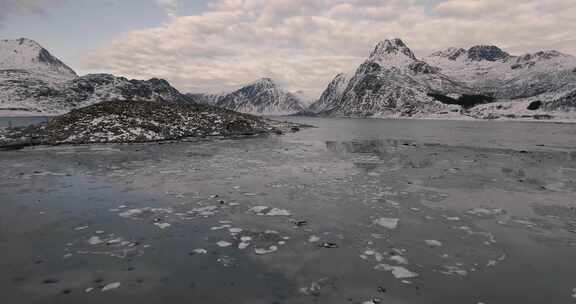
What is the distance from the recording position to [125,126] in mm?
41781

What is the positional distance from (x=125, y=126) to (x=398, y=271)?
41.4 m

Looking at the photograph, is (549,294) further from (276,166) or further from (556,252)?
(276,166)

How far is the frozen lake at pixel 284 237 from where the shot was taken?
6.91 m

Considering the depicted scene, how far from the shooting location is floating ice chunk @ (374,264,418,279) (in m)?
7.55

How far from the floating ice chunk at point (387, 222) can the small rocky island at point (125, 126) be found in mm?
33368

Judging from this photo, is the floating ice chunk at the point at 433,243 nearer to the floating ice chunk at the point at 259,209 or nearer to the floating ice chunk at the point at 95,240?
the floating ice chunk at the point at 259,209

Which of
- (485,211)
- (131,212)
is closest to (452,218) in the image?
(485,211)

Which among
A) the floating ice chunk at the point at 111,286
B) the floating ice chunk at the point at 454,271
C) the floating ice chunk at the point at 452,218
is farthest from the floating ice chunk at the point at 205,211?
the floating ice chunk at the point at 452,218

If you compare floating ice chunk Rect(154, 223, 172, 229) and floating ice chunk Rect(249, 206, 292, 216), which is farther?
floating ice chunk Rect(249, 206, 292, 216)

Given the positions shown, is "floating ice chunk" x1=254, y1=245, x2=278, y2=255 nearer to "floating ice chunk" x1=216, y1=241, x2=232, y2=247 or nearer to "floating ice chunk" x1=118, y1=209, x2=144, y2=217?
"floating ice chunk" x1=216, y1=241, x2=232, y2=247

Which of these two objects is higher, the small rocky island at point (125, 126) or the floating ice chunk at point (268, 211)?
the small rocky island at point (125, 126)

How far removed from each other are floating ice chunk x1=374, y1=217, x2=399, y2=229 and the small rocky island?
33.4 m

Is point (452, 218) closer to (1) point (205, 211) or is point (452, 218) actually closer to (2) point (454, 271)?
(2) point (454, 271)

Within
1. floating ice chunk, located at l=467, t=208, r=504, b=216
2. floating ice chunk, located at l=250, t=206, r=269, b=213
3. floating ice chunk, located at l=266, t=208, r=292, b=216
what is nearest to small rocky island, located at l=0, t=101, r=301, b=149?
floating ice chunk, located at l=250, t=206, r=269, b=213
